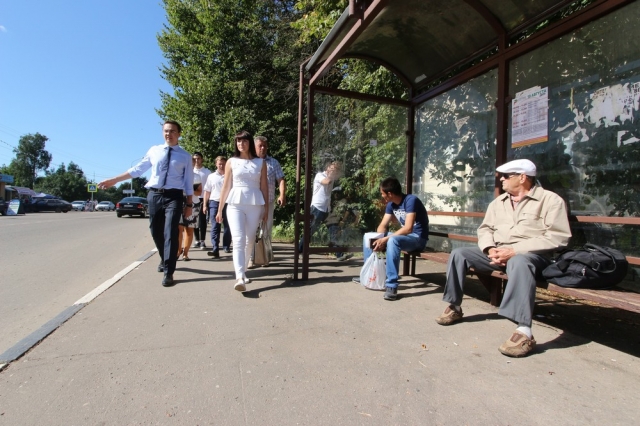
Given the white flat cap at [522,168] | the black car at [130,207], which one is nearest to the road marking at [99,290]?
the white flat cap at [522,168]

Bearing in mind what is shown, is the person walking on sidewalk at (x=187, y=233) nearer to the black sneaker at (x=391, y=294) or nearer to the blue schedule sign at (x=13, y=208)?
the black sneaker at (x=391, y=294)

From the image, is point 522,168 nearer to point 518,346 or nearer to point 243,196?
point 518,346

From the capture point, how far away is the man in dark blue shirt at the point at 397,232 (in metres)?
4.14

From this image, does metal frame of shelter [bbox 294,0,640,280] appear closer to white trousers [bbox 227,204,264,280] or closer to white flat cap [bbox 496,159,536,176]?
white trousers [bbox 227,204,264,280]

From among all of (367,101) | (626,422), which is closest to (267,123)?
(367,101)

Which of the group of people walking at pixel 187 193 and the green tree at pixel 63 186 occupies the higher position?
the green tree at pixel 63 186

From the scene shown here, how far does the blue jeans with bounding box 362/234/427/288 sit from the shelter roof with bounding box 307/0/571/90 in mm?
2138

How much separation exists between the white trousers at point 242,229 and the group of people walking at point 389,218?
11mm

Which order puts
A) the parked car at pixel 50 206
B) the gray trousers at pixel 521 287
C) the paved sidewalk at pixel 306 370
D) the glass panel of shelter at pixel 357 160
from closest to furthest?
1. the paved sidewalk at pixel 306 370
2. the gray trousers at pixel 521 287
3. the glass panel of shelter at pixel 357 160
4. the parked car at pixel 50 206

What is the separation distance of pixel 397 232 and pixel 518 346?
1853 millimetres

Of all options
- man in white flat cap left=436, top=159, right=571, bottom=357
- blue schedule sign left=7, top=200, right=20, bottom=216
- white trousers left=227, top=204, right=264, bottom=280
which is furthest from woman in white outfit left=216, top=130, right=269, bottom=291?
blue schedule sign left=7, top=200, right=20, bottom=216

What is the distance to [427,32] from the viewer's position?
4.95m

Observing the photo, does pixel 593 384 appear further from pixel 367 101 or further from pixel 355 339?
pixel 367 101

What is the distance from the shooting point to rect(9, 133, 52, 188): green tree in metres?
81.3
